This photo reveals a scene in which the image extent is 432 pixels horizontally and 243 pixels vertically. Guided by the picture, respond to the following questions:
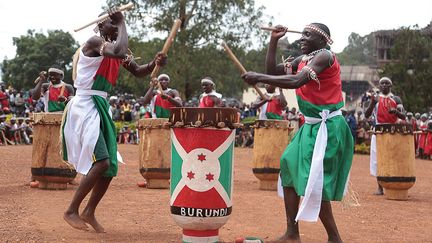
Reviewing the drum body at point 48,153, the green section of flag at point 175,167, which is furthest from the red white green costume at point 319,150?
the drum body at point 48,153

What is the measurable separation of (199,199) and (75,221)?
1475 millimetres

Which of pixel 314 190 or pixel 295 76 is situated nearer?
pixel 295 76

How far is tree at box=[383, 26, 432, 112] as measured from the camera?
33750 mm

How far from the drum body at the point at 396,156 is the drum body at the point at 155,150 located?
326 centimetres

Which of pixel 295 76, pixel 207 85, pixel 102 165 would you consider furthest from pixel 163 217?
pixel 207 85

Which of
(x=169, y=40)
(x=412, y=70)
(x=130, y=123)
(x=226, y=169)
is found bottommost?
(x=130, y=123)

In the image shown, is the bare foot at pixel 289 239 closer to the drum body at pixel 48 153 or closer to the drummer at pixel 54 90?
the drum body at pixel 48 153

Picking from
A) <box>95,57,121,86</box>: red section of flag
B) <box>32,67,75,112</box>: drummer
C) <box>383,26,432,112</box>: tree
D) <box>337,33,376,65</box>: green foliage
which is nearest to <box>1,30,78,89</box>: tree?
<box>383,26,432,112</box>: tree

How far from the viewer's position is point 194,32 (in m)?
32.2

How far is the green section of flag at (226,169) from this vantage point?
16.0 ft

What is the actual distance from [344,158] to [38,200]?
4.24 m

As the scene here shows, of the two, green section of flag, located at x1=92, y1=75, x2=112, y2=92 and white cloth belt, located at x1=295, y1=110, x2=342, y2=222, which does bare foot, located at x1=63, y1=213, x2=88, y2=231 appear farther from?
white cloth belt, located at x1=295, y1=110, x2=342, y2=222

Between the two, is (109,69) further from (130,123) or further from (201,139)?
(130,123)

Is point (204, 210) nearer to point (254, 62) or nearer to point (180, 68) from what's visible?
point (180, 68)
